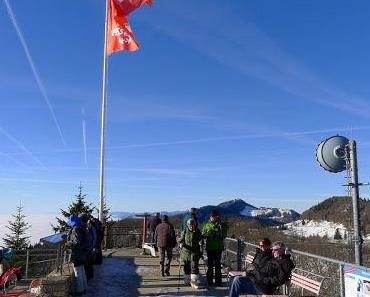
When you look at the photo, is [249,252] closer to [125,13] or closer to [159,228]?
[159,228]

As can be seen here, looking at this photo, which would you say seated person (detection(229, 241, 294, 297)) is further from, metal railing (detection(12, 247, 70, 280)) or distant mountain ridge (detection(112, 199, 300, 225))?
distant mountain ridge (detection(112, 199, 300, 225))

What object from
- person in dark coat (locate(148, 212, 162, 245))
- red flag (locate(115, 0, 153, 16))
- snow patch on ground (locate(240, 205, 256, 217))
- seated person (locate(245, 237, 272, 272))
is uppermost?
red flag (locate(115, 0, 153, 16))

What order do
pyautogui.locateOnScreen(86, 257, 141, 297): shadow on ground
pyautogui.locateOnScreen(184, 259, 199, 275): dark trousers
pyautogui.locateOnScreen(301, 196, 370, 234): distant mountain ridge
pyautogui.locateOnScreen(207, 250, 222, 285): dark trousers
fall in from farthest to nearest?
pyautogui.locateOnScreen(301, 196, 370, 234): distant mountain ridge < pyautogui.locateOnScreen(207, 250, 222, 285): dark trousers < pyautogui.locateOnScreen(184, 259, 199, 275): dark trousers < pyautogui.locateOnScreen(86, 257, 141, 297): shadow on ground

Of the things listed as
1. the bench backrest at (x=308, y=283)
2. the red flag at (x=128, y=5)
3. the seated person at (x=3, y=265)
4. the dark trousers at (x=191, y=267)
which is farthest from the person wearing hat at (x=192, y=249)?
the red flag at (x=128, y=5)

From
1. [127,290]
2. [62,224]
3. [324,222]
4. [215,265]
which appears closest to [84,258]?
[127,290]

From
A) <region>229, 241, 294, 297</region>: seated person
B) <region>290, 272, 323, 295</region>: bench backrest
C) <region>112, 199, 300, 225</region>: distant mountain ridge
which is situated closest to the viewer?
<region>229, 241, 294, 297</region>: seated person

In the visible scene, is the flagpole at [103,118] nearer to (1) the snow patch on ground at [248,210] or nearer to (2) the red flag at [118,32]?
(2) the red flag at [118,32]

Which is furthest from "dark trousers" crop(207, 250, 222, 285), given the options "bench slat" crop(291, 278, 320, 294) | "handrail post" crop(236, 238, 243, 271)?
"bench slat" crop(291, 278, 320, 294)

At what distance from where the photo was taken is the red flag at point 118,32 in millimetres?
21016

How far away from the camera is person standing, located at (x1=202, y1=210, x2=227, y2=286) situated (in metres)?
12.2

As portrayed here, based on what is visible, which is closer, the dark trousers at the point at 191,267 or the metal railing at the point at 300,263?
the metal railing at the point at 300,263

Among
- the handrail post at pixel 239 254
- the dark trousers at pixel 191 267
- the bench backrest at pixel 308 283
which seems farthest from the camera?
the handrail post at pixel 239 254

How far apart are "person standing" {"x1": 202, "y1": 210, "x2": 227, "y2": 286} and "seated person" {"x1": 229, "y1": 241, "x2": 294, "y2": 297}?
3033mm

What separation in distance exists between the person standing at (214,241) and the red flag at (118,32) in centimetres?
1067
